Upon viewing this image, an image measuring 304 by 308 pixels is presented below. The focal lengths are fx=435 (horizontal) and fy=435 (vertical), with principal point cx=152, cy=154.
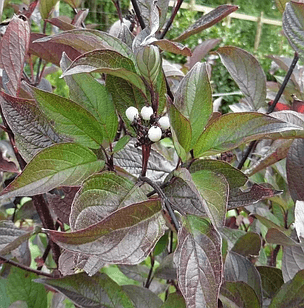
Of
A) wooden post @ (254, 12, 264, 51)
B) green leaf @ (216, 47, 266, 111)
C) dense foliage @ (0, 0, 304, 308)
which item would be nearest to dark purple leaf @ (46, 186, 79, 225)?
dense foliage @ (0, 0, 304, 308)

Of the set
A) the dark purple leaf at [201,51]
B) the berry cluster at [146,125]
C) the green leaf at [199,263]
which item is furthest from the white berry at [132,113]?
the dark purple leaf at [201,51]

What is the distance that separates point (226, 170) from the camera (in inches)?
17.7

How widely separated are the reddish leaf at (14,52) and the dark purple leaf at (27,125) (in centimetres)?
7

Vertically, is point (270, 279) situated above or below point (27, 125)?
below

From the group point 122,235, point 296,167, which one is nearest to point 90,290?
point 122,235

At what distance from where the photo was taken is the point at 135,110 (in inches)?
17.7

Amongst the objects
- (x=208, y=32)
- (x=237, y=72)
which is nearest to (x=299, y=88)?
(x=237, y=72)

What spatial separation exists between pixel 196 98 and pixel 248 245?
29 cm

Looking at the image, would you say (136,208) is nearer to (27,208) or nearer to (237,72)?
(237,72)

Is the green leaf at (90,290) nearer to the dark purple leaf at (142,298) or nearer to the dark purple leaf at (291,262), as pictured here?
the dark purple leaf at (142,298)

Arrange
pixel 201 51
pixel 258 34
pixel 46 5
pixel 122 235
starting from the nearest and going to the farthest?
pixel 122 235, pixel 46 5, pixel 201 51, pixel 258 34

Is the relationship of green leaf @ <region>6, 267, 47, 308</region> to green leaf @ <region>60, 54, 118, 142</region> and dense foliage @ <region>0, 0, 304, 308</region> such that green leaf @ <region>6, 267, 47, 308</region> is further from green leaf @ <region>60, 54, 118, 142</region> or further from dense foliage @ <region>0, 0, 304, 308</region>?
green leaf @ <region>60, 54, 118, 142</region>

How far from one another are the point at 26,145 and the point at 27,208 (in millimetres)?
467

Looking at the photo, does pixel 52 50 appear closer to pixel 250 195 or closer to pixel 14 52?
pixel 14 52
